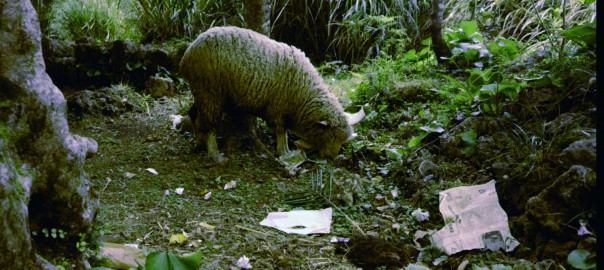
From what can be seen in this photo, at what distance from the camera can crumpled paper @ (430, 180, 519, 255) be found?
10.9 ft

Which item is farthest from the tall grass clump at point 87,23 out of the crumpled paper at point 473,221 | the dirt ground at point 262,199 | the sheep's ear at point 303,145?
the crumpled paper at point 473,221

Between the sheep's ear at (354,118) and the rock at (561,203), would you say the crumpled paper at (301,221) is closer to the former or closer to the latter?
the rock at (561,203)

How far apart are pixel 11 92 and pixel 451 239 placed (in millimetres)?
2604

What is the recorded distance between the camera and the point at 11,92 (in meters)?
2.32

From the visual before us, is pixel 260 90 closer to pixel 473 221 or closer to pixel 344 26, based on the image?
pixel 473 221

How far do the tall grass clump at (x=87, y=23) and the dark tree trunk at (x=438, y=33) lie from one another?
5.57 m

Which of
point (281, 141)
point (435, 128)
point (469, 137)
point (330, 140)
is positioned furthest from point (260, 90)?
point (469, 137)

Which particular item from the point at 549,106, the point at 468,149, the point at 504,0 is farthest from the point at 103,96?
the point at 504,0

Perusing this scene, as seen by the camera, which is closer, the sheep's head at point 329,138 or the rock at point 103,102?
the sheep's head at point 329,138

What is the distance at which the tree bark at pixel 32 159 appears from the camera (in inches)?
84.7

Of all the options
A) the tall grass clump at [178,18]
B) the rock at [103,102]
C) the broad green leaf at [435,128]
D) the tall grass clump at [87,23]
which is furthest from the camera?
the tall grass clump at [87,23]

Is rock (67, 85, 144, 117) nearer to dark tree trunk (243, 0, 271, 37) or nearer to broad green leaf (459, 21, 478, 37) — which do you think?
dark tree trunk (243, 0, 271, 37)

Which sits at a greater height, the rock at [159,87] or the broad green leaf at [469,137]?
the broad green leaf at [469,137]

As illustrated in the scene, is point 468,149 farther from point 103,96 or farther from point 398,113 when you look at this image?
point 103,96
